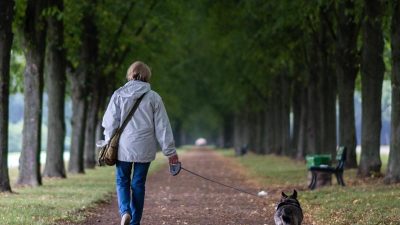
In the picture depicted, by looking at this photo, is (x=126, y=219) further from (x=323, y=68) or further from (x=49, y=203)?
(x=323, y=68)

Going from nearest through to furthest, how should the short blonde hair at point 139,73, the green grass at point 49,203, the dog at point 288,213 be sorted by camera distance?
the dog at point 288,213
the short blonde hair at point 139,73
the green grass at point 49,203

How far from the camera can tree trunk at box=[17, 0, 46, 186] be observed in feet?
68.1

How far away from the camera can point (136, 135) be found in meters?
9.55

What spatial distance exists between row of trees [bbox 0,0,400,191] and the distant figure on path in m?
7.74

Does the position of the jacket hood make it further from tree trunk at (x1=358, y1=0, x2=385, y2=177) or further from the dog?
tree trunk at (x1=358, y1=0, x2=385, y2=177)

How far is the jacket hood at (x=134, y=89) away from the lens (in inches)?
379

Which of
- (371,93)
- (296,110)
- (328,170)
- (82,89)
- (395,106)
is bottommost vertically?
(328,170)

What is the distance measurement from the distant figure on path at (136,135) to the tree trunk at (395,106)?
407 inches

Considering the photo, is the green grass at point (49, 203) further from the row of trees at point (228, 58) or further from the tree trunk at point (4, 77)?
the row of trees at point (228, 58)

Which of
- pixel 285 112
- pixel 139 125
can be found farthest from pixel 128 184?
pixel 285 112

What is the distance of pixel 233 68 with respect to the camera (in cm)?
4803

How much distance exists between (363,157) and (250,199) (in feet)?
19.7

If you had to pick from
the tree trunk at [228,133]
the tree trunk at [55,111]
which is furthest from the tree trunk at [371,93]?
the tree trunk at [228,133]

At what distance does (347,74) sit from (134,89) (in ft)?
57.4
